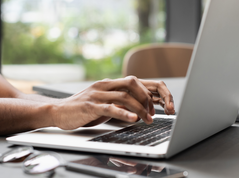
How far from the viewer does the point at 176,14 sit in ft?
9.67

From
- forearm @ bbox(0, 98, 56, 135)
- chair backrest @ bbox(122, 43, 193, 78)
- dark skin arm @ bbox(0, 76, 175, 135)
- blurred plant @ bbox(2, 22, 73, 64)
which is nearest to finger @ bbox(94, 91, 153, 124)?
dark skin arm @ bbox(0, 76, 175, 135)

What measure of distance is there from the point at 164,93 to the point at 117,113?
0.60ft

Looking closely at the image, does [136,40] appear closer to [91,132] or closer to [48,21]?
[48,21]

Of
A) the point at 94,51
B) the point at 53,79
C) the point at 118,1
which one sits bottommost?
the point at 53,79

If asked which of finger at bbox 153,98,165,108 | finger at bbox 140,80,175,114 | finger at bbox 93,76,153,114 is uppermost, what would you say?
finger at bbox 93,76,153,114

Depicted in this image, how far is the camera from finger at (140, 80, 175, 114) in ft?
1.82

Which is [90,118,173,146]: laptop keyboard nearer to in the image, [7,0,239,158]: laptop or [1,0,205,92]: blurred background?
[7,0,239,158]: laptop

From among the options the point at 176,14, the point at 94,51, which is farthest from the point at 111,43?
the point at 176,14

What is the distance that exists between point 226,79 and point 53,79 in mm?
4945

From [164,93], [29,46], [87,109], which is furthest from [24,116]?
[29,46]

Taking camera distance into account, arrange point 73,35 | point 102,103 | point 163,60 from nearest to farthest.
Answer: point 102,103, point 163,60, point 73,35

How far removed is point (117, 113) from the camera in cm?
44

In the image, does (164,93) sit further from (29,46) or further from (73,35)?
(73,35)

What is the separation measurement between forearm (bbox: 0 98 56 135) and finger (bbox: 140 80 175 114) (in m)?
0.23
